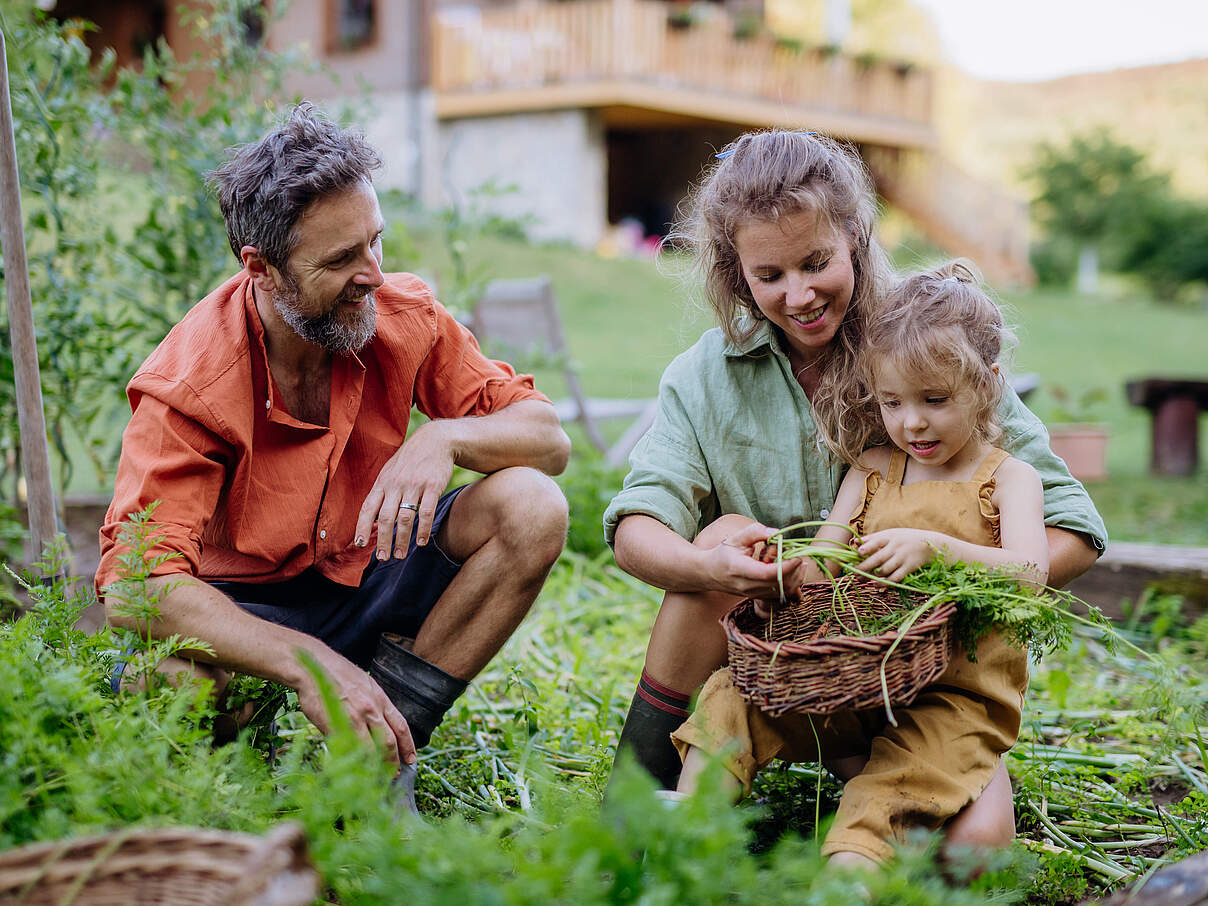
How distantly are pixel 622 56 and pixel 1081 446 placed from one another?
10855mm

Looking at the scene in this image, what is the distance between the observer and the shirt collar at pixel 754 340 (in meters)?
2.70

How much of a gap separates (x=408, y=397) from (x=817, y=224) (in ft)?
3.48

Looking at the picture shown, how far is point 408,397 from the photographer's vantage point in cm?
284

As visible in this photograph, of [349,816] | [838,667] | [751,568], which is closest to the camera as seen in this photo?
[349,816]

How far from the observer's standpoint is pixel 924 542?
7.48 feet

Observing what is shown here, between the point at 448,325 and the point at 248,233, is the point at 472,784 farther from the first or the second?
the point at 248,233

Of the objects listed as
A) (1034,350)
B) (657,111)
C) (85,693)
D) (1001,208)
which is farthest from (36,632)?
(1001,208)

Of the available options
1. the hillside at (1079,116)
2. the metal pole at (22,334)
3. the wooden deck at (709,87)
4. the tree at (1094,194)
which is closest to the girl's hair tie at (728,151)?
the metal pole at (22,334)

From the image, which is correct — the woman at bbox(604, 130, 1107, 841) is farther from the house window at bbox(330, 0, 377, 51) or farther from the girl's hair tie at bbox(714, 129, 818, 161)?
the house window at bbox(330, 0, 377, 51)

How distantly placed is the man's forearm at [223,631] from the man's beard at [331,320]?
61 cm

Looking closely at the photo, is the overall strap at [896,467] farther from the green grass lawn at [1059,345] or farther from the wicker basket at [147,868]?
the green grass lawn at [1059,345]

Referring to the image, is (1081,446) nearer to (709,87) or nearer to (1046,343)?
(1046,343)

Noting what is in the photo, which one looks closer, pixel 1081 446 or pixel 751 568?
pixel 751 568

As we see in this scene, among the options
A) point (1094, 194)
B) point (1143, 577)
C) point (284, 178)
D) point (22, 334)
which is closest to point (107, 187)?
point (22, 334)
